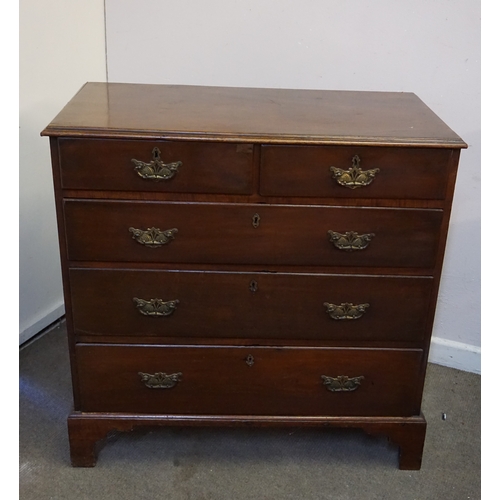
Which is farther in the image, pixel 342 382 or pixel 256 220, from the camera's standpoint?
pixel 342 382

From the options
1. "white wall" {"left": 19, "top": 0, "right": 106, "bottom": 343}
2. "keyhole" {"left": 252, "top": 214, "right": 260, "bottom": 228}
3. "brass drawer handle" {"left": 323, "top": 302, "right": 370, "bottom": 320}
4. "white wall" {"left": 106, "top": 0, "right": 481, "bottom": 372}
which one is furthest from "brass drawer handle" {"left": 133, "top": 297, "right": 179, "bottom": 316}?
"white wall" {"left": 106, "top": 0, "right": 481, "bottom": 372}

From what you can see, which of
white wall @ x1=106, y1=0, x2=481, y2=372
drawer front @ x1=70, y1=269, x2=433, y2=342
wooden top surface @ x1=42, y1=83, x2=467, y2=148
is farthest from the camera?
white wall @ x1=106, y1=0, x2=481, y2=372

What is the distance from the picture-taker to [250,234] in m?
1.57

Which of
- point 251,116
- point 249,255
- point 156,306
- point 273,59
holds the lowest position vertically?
point 156,306

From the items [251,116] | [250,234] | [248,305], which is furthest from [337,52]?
[248,305]

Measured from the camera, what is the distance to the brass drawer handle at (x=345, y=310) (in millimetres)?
1647

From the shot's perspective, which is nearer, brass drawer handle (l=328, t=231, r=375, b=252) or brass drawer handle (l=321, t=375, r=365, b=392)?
brass drawer handle (l=328, t=231, r=375, b=252)

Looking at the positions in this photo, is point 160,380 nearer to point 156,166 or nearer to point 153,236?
point 153,236

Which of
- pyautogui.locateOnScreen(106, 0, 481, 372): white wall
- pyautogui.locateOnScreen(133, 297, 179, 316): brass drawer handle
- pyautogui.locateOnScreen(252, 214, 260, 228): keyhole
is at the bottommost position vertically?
pyautogui.locateOnScreen(133, 297, 179, 316): brass drawer handle

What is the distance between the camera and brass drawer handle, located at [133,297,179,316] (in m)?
1.64

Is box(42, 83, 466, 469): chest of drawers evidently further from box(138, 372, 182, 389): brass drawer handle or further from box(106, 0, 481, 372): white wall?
box(106, 0, 481, 372): white wall

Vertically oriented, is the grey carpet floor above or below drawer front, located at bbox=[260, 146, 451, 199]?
below

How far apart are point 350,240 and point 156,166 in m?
0.51

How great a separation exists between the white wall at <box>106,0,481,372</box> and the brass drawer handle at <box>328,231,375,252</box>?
679mm
